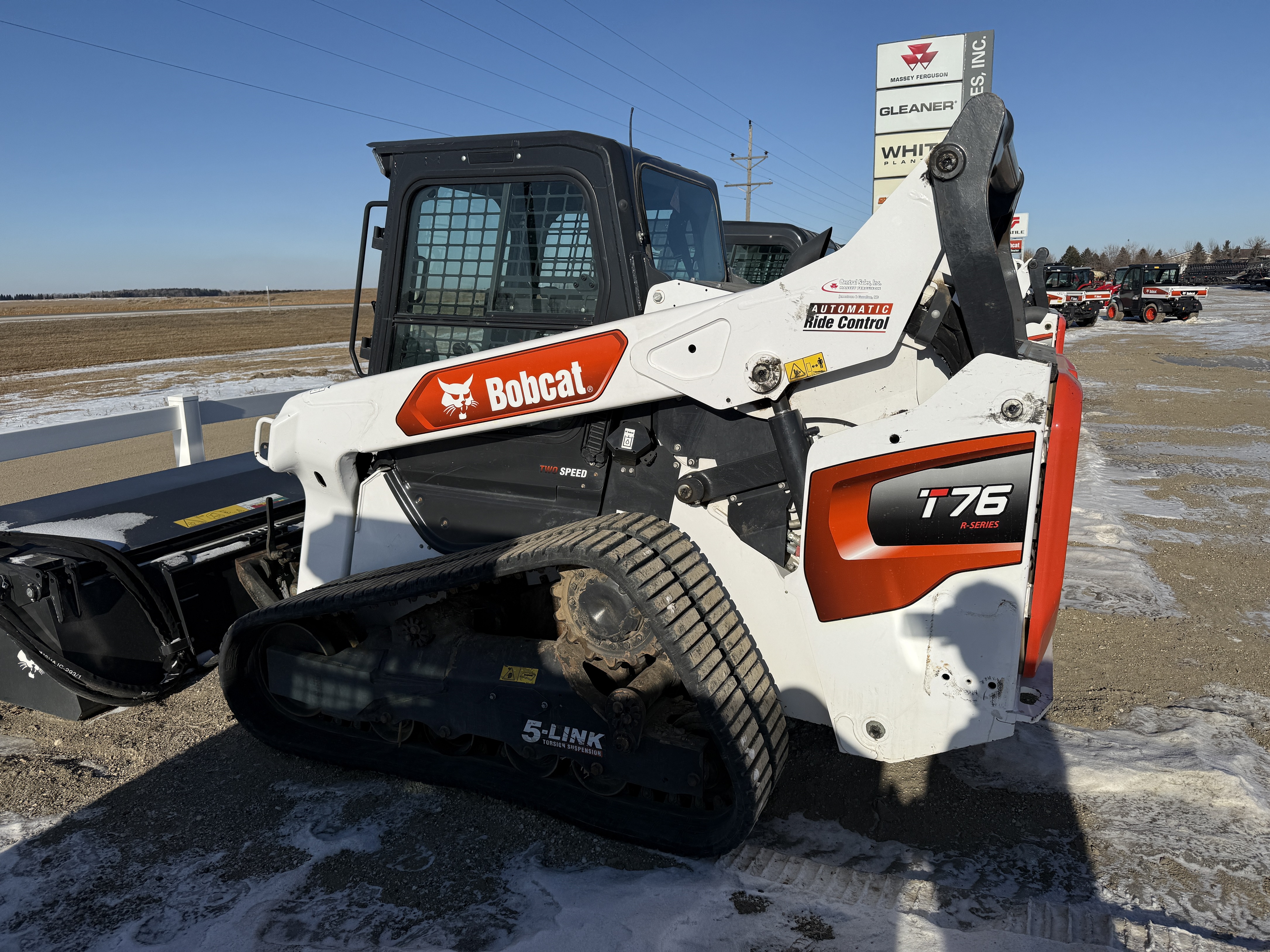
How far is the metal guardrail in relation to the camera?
5883mm

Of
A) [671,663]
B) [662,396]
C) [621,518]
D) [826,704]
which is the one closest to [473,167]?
[662,396]

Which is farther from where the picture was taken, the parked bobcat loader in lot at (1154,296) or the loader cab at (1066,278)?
the loader cab at (1066,278)

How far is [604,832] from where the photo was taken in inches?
120

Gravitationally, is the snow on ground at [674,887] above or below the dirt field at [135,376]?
below

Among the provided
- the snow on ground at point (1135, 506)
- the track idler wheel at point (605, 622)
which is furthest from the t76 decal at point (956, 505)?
the snow on ground at point (1135, 506)

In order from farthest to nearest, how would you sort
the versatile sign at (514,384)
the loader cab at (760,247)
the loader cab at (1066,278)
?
the loader cab at (1066,278) < the loader cab at (760,247) < the versatile sign at (514,384)

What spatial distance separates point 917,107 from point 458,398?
16632mm

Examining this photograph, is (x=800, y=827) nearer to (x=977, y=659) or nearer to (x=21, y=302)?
(x=977, y=659)

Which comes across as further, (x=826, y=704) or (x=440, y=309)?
(x=440, y=309)

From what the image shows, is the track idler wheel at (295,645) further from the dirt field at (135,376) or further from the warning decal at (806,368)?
the dirt field at (135,376)

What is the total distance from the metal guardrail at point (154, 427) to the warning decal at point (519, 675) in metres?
3.21

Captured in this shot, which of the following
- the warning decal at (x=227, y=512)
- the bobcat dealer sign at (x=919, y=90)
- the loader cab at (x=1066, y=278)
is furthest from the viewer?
the loader cab at (x=1066, y=278)

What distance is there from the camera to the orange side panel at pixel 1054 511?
8.63ft

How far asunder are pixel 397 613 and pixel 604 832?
1.19m
